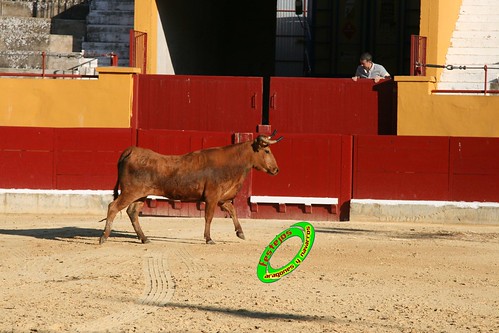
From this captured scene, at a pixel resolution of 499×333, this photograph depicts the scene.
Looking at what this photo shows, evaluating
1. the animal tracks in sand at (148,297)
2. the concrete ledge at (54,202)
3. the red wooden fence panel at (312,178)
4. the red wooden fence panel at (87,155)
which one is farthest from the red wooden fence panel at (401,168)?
the animal tracks in sand at (148,297)

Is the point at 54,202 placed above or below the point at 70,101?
below

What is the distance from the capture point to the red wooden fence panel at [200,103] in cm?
1992

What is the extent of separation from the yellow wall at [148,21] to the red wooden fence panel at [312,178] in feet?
11.3

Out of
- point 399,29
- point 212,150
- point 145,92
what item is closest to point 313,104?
point 145,92

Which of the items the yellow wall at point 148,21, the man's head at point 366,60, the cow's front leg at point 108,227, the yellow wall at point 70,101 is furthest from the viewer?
the yellow wall at point 148,21

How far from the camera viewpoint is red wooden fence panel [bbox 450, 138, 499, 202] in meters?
19.3

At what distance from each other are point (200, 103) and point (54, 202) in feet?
9.55

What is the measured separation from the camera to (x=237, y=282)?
1227 centimetres

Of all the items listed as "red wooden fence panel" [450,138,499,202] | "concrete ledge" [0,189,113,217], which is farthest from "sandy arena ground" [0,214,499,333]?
"concrete ledge" [0,189,113,217]

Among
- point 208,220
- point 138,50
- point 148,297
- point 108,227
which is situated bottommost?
point 148,297

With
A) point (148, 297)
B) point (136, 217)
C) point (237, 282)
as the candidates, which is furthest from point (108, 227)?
point (148, 297)

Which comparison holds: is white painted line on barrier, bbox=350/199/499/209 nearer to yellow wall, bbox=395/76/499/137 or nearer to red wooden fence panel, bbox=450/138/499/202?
red wooden fence panel, bbox=450/138/499/202

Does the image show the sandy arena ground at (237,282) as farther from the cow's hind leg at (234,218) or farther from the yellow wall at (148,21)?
the yellow wall at (148,21)

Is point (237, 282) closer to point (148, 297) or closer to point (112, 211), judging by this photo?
point (148, 297)
